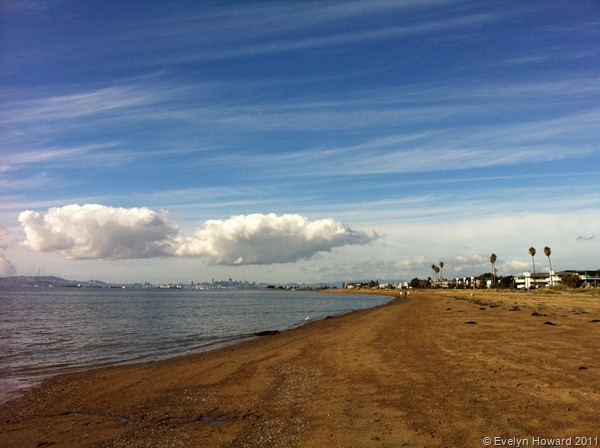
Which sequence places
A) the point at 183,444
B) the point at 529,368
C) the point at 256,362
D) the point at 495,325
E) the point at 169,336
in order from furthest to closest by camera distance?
the point at 169,336
the point at 495,325
the point at 256,362
the point at 529,368
the point at 183,444

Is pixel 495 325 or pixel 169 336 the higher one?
pixel 495 325

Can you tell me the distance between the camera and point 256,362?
1902 cm

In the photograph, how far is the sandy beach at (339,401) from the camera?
868cm

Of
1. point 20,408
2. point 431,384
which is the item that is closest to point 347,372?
point 431,384

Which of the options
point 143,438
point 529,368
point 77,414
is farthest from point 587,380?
point 77,414

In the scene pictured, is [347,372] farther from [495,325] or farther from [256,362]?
[495,325]

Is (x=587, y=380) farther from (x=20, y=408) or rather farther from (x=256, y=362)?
(x=20, y=408)

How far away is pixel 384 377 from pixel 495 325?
1638 centimetres

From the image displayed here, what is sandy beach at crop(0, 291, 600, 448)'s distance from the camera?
8.68m

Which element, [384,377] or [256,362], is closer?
[384,377]

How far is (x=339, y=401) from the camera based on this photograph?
37.0 feet

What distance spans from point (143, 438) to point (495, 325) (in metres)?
24.0

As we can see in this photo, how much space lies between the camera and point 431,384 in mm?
12383

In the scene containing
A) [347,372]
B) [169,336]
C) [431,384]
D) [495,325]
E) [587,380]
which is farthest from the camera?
[169,336]
